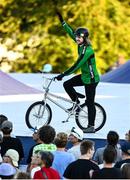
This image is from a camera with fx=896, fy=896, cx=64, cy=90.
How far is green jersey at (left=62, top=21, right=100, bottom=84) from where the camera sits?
1391cm

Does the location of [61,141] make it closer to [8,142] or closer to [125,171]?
[8,142]

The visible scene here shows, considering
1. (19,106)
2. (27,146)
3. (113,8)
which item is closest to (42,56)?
(113,8)

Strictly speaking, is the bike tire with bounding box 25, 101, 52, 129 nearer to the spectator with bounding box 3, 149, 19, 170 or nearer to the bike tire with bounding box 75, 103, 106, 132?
the bike tire with bounding box 75, 103, 106, 132

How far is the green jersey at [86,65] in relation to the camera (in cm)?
1391

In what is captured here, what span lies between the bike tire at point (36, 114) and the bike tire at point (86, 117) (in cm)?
48

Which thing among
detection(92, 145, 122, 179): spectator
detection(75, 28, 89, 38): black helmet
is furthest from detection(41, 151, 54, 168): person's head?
detection(75, 28, 89, 38): black helmet

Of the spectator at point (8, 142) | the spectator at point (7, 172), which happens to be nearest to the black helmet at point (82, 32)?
the spectator at point (8, 142)

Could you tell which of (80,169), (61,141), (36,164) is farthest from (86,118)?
(80,169)

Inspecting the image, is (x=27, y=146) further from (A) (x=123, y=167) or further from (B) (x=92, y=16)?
(B) (x=92, y=16)

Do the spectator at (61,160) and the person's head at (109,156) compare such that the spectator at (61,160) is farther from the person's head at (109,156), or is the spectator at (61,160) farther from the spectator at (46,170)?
the person's head at (109,156)

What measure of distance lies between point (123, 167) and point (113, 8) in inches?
873

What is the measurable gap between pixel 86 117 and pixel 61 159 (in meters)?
4.52

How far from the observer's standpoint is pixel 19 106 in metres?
16.0

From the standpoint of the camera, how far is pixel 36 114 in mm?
14797
